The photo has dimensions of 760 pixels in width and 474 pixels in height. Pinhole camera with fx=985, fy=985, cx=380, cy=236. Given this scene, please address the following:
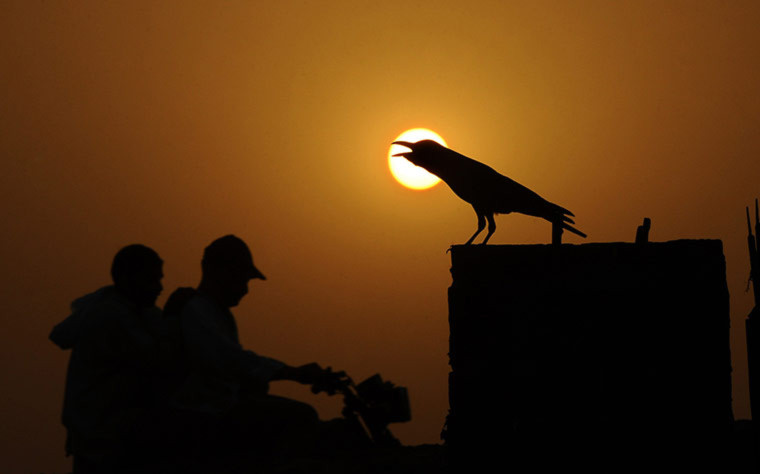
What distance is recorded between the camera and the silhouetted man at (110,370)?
23.0 feet

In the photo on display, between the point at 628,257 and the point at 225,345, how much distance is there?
3.99 meters

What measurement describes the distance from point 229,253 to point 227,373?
0.93 m

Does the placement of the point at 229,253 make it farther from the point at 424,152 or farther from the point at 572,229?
the point at 572,229

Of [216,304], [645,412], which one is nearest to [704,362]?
[645,412]

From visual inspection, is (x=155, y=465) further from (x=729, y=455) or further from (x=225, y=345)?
(x=729, y=455)

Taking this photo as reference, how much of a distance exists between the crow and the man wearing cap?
263 centimetres

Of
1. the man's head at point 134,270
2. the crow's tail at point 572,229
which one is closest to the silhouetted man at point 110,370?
the man's head at point 134,270

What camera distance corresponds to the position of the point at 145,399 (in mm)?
7223

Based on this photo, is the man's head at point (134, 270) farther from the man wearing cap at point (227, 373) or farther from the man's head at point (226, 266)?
the man's head at point (226, 266)

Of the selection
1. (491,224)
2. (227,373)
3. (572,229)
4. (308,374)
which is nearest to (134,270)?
(227,373)

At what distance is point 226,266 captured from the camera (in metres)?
7.66

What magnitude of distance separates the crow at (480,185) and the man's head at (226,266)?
105 inches

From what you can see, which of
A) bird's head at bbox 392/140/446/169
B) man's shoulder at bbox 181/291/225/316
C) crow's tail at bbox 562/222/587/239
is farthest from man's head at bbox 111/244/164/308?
crow's tail at bbox 562/222/587/239

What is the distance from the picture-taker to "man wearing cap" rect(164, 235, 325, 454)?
287 inches
